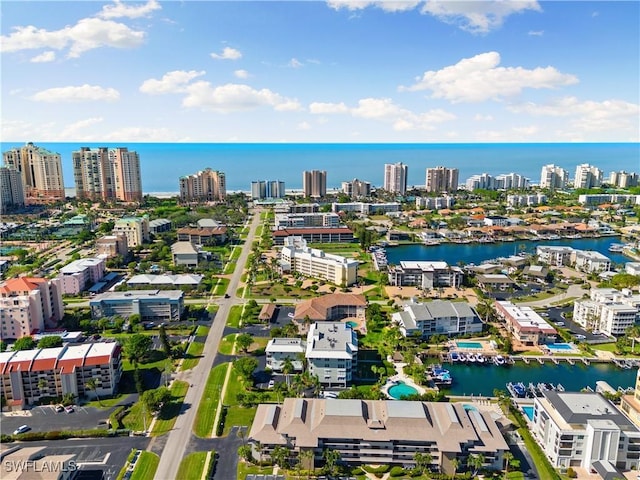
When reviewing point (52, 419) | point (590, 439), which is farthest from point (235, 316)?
Answer: point (590, 439)

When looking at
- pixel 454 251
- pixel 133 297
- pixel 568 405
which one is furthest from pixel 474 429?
pixel 454 251

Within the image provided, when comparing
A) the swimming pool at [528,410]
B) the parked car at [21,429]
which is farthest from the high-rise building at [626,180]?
the parked car at [21,429]

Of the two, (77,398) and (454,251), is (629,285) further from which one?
(77,398)

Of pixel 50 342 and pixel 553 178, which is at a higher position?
pixel 553 178

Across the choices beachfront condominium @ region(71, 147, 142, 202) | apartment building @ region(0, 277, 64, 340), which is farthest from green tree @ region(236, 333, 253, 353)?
beachfront condominium @ region(71, 147, 142, 202)

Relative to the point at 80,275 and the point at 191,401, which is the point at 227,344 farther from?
the point at 80,275

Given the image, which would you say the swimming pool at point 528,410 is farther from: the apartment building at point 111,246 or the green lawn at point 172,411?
the apartment building at point 111,246

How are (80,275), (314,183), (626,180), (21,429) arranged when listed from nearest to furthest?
(21,429) → (80,275) → (314,183) → (626,180)
